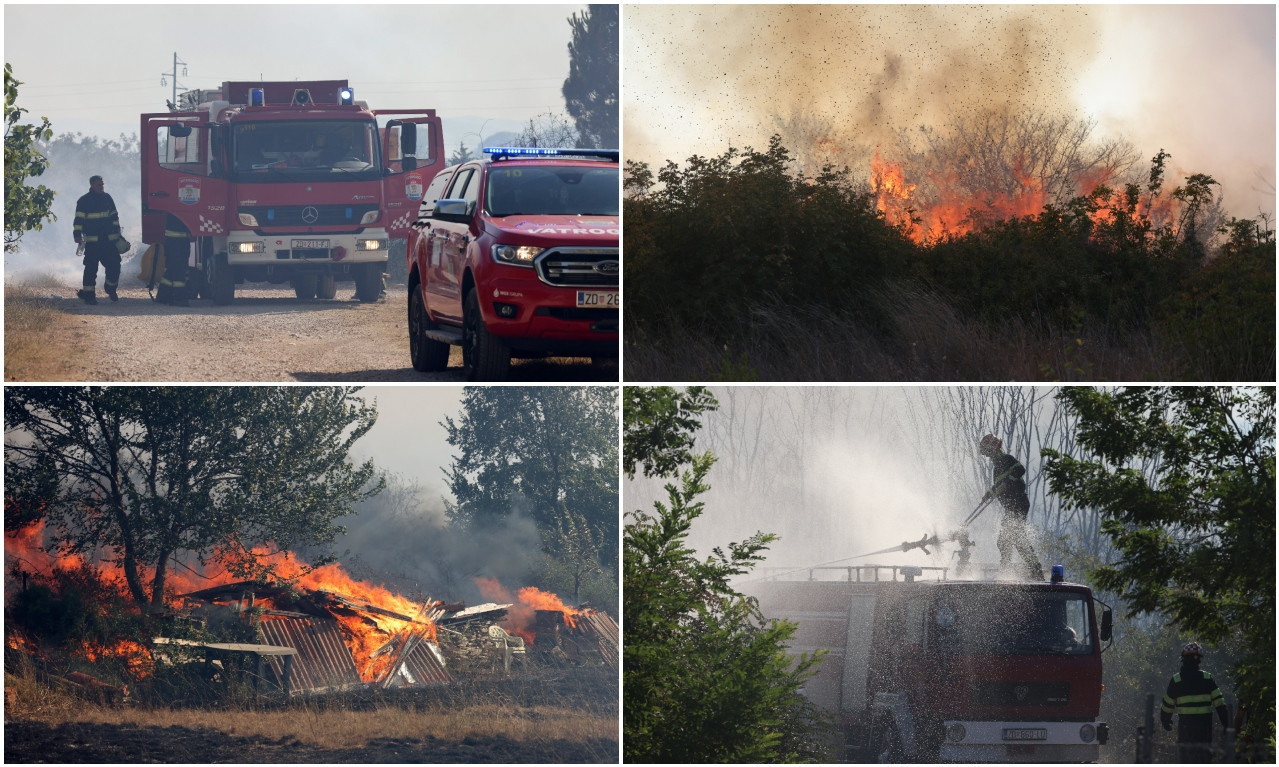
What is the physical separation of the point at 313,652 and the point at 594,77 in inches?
239

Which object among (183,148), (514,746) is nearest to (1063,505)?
(514,746)

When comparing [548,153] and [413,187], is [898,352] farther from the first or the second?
[413,187]

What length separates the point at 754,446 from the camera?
9.59 m

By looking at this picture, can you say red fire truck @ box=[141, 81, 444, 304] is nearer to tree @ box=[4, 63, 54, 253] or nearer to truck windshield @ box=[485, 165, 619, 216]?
tree @ box=[4, 63, 54, 253]

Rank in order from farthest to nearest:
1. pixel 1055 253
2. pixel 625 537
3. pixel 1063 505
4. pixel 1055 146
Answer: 1. pixel 1055 146
2. pixel 1055 253
3. pixel 1063 505
4. pixel 625 537

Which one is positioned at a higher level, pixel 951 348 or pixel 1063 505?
pixel 951 348

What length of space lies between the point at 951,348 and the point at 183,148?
10.4 m

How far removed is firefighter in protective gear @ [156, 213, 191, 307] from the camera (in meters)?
14.9

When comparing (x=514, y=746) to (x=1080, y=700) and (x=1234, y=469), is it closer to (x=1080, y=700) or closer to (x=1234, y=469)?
(x=1080, y=700)

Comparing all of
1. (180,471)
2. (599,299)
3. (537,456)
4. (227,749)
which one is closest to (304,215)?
(180,471)

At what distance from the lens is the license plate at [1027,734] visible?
9492 millimetres

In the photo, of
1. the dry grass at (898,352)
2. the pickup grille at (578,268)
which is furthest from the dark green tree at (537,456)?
the pickup grille at (578,268)

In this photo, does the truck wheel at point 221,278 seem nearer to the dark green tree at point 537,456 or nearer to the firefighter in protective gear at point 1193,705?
the dark green tree at point 537,456

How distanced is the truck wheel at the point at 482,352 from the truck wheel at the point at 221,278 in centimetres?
674
